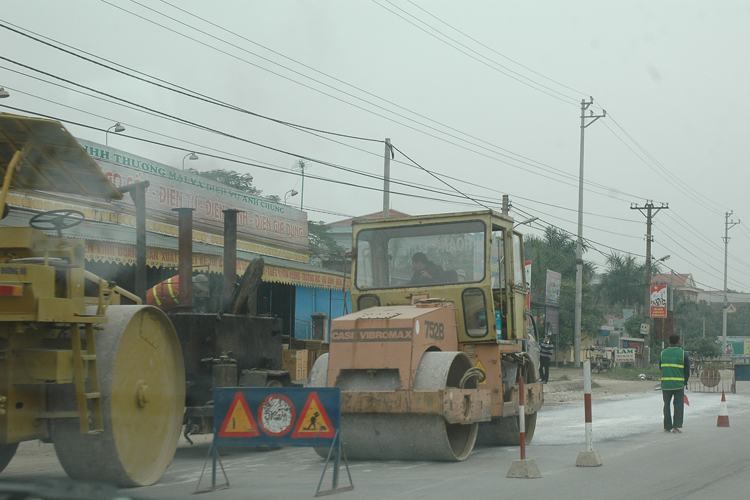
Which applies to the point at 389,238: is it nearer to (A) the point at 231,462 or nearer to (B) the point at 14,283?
(A) the point at 231,462

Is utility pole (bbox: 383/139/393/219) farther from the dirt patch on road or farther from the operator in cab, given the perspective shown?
the operator in cab

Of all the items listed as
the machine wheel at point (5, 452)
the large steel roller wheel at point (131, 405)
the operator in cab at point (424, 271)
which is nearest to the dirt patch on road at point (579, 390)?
the operator in cab at point (424, 271)

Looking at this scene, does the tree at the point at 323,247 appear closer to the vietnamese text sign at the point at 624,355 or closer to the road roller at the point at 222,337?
the vietnamese text sign at the point at 624,355

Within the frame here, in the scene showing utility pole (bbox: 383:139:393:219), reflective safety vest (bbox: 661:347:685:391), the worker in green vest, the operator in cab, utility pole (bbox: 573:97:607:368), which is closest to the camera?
the operator in cab

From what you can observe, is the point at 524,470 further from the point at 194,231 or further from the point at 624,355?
the point at 624,355

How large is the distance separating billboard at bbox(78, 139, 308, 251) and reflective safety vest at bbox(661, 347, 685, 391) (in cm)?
1086

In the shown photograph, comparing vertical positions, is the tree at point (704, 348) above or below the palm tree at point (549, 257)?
below

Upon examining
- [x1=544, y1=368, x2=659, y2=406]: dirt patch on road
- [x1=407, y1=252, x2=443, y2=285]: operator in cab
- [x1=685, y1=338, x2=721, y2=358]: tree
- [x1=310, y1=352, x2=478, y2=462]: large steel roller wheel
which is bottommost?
[x1=685, y1=338, x2=721, y2=358]: tree

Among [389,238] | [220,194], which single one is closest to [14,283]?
[389,238]

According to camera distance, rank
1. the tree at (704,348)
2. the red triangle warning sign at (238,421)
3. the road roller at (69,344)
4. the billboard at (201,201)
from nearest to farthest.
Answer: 1. the road roller at (69,344)
2. the red triangle warning sign at (238,421)
3. the billboard at (201,201)
4. the tree at (704,348)

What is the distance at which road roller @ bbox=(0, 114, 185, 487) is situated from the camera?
224 inches

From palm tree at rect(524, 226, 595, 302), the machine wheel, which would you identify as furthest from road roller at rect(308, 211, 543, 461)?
palm tree at rect(524, 226, 595, 302)

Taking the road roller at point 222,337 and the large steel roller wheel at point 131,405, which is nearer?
the large steel roller wheel at point 131,405

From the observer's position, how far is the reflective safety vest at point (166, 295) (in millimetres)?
10766
